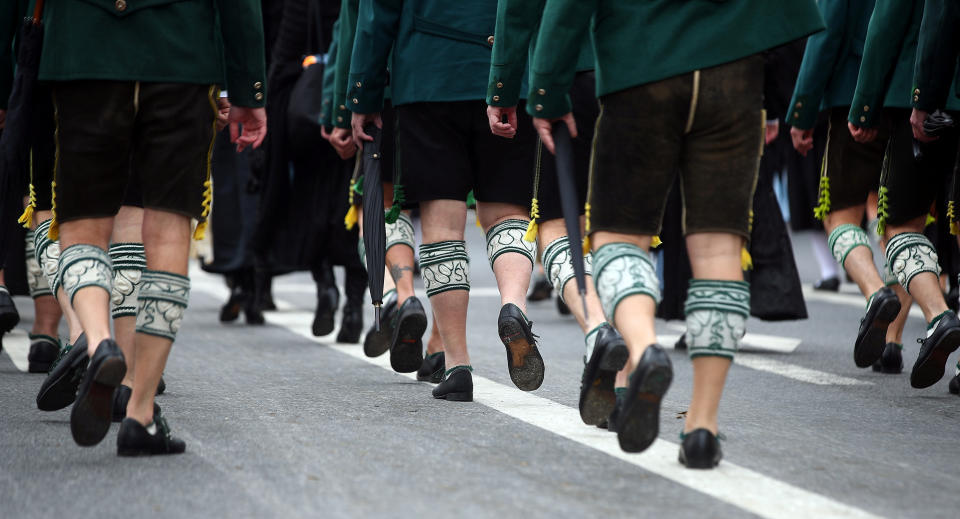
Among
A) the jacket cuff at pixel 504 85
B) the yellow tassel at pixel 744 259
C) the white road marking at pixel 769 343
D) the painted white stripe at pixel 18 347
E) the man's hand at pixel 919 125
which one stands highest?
the man's hand at pixel 919 125

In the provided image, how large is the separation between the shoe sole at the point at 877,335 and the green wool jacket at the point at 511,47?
1919mm

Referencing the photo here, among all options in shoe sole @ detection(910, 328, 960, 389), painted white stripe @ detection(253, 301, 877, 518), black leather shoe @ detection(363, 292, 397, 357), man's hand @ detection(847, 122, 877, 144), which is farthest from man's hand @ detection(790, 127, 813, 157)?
black leather shoe @ detection(363, 292, 397, 357)

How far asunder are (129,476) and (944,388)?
3.47 m

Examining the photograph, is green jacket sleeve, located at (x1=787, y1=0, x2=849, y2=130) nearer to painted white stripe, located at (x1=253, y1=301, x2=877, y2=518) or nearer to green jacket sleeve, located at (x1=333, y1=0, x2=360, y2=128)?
painted white stripe, located at (x1=253, y1=301, x2=877, y2=518)

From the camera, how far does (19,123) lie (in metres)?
4.28

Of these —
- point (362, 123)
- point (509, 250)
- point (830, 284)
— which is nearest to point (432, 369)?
point (509, 250)

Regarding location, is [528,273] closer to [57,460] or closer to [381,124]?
[381,124]

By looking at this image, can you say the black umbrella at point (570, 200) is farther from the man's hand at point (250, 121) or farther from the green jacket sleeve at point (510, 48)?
the man's hand at point (250, 121)

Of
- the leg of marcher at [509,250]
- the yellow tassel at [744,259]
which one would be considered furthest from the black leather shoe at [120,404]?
the yellow tassel at [744,259]

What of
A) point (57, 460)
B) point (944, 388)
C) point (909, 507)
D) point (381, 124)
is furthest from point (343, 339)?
point (909, 507)

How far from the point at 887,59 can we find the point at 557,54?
7.01 ft

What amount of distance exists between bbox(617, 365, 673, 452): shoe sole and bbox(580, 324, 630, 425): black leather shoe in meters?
0.59

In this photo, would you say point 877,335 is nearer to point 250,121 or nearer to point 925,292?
point 925,292

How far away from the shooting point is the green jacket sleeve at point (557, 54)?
3859 millimetres
